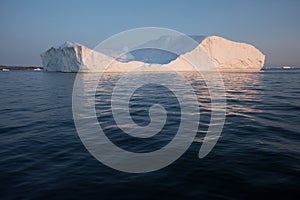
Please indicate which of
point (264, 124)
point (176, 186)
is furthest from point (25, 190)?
point (264, 124)

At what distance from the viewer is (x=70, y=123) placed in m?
5.98

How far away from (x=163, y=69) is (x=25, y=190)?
207ft

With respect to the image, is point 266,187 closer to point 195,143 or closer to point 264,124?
point 195,143

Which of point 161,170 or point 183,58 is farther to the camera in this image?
point 183,58

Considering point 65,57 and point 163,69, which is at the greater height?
point 65,57

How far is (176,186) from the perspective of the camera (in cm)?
270

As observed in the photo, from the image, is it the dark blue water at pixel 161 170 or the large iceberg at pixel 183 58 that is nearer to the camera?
the dark blue water at pixel 161 170

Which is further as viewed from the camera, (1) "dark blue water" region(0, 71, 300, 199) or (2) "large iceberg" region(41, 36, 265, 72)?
(2) "large iceberg" region(41, 36, 265, 72)

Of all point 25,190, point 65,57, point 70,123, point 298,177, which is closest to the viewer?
point 25,190

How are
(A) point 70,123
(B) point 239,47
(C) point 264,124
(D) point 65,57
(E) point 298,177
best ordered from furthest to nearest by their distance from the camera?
1. (B) point 239,47
2. (D) point 65,57
3. (A) point 70,123
4. (C) point 264,124
5. (E) point 298,177

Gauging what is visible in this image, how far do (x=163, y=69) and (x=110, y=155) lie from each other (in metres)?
62.0

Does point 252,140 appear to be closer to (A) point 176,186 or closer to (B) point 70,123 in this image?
(A) point 176,186

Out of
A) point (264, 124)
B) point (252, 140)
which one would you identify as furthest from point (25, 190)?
point (264, 124)

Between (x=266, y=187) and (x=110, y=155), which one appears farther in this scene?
(x=110, y=155)
